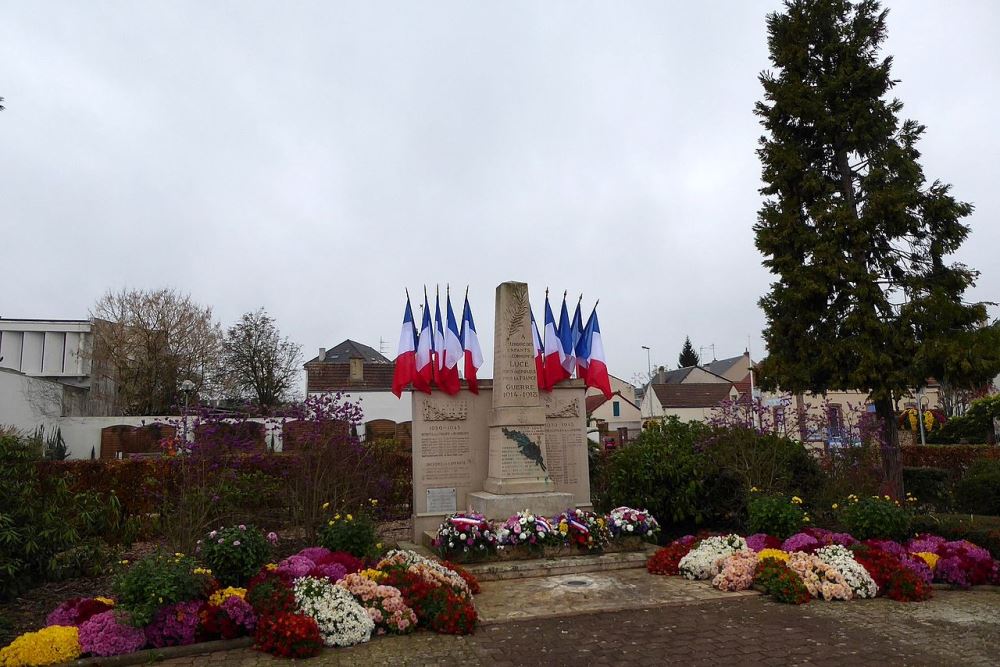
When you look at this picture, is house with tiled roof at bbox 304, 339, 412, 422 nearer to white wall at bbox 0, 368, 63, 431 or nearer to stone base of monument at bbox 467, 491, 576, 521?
white wall at bbox 0, 368, 63, 431

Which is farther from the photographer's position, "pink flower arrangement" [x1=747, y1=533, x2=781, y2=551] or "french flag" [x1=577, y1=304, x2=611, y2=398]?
"french flag" [x1=577, y1=304, x2=611, y2=398]

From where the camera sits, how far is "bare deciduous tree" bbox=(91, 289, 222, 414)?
36.0 m

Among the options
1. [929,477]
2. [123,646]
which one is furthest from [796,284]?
[123,646]

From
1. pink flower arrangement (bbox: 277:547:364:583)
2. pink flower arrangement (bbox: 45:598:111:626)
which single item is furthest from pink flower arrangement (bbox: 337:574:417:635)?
pink flower arrangement (bbox: 45:598:111:626)

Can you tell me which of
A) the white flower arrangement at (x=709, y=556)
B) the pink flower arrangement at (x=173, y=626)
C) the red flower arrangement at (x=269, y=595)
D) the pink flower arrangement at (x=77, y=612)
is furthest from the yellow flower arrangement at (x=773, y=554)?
the pink flower arrangement at (x=77, y=612)

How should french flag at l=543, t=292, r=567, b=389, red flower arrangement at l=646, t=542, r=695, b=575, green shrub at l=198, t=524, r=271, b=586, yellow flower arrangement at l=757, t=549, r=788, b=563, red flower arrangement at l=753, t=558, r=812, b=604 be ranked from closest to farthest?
green shrub at l=198, t=524, r=271, b=586 → red flower arrangement at l=753, t=558, r=812, b=604 → yellow flower arrangement at l=757, t=549, r=788, b=563 → red flower arrangement at l=646, t=542, r=695, b=575 → french flag at l=543, t=292, r=567, b=389

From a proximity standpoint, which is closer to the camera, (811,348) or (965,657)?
(965,657)

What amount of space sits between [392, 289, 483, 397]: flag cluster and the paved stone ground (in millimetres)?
5103

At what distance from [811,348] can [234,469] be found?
43.4 ft

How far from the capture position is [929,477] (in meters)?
15.8

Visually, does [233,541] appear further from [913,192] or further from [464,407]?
[913,192]

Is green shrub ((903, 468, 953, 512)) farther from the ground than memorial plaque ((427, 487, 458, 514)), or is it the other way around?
memorial plaque ((427, 487, 458, 514))

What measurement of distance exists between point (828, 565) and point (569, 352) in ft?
19.1

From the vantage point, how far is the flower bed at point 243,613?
585 cm
